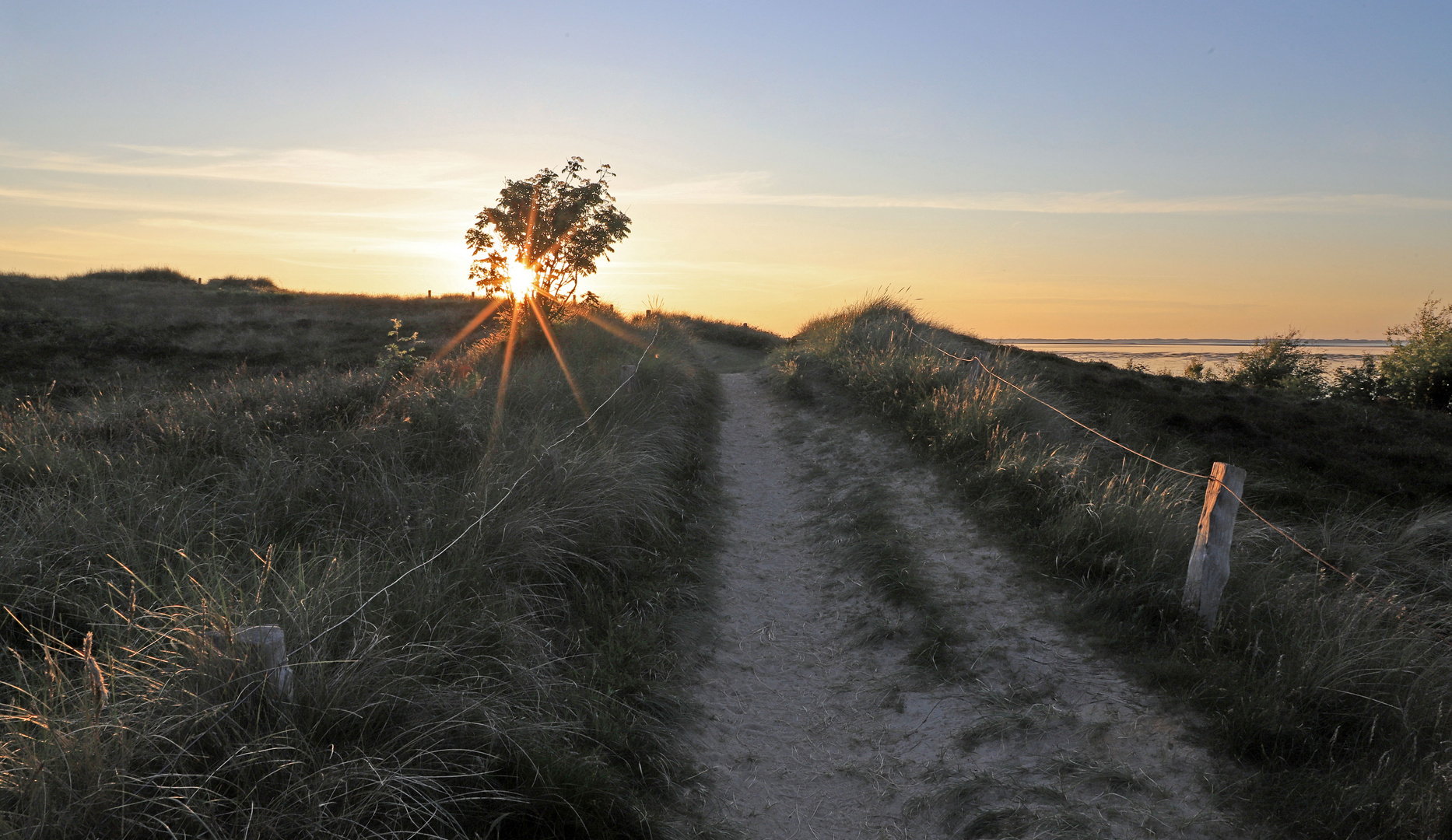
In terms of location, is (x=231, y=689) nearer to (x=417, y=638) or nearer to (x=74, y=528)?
(x=417, y=638)

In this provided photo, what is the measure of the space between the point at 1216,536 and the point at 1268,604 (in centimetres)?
63

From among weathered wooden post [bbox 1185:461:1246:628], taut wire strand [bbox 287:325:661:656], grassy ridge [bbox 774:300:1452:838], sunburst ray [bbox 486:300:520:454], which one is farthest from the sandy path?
Result: sunburst ray [bbox 486:300:520:454]

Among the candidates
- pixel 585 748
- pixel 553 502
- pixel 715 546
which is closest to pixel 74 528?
pixel 553 502

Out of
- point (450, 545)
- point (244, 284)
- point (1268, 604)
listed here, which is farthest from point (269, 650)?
point (244, 284)

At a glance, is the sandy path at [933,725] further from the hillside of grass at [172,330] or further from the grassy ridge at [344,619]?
the hillside of grass at [172,330]

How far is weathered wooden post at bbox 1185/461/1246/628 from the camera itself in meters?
4.64

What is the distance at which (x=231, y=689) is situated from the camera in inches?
106

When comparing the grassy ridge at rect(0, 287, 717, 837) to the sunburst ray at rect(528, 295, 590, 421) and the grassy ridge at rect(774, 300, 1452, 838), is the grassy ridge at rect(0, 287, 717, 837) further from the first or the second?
the grassy ridge at rect(774, 300, 1452, 838)

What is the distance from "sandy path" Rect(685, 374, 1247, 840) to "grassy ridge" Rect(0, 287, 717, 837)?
515 mm

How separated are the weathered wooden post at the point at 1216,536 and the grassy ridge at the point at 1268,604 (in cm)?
17

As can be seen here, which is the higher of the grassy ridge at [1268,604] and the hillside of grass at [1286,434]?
the hillside of grass at [1286,434]

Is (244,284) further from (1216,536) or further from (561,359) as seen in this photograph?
(1216,536)

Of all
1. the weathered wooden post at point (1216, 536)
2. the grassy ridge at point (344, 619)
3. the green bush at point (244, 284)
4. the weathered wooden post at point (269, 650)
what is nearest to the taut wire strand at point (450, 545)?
the grassy ridge at point (344, 619)

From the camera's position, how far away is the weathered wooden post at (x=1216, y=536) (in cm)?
464
